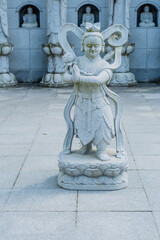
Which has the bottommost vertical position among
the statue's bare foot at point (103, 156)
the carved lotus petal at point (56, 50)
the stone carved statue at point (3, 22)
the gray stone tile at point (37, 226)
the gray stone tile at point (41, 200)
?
the gray stone tile at point (37, 226)

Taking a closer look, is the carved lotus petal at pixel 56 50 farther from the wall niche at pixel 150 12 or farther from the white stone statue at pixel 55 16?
the wall niche at pixel 150 12

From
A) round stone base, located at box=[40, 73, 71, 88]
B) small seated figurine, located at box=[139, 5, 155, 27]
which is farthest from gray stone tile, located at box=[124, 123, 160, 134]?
small seated figurine, located at box=[139, 5, 155, 27]

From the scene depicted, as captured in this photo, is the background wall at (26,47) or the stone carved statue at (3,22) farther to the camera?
the background wall at (26,47)

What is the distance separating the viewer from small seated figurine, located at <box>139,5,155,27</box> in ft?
48.5

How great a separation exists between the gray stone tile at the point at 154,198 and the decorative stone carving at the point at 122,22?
30.4 ft

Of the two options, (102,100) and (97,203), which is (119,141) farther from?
(97,203)

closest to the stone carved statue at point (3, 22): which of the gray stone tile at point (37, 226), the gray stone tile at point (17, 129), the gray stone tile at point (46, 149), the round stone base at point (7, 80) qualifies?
the round stone base at point (7, 80)

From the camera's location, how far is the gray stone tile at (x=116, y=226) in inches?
145

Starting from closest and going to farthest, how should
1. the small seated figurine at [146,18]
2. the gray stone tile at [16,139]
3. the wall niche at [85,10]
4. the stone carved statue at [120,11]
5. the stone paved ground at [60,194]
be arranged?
the stone paved ground at [60,194] < the gray stone tile at [16,139] < the stone carved statue at [120,11] < the small seated figurine at [146,18] < the wall niche at [85,10]

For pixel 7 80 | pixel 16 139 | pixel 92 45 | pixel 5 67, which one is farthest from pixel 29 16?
pixel 92 45

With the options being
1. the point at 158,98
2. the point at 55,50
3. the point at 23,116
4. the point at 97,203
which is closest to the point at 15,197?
the point at 97,203

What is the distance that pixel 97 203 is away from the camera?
4387mm

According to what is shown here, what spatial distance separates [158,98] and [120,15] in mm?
3913

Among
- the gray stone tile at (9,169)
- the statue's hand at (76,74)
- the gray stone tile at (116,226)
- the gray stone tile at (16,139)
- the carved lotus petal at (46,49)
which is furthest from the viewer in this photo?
the carved lotus petal at (46,49)
